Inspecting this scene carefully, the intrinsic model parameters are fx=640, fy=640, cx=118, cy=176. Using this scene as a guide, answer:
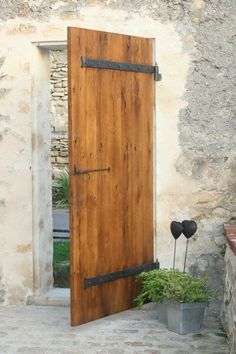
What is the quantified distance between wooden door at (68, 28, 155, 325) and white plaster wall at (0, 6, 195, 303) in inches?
4.8

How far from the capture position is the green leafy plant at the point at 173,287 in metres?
4.60

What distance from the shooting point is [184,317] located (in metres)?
4.55

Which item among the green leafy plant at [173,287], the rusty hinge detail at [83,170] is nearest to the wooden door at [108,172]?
the rusty hinge detail at [83,170]

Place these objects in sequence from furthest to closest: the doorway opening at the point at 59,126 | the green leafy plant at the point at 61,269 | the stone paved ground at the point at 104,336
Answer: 1. the doorway opening at the point at 59,126
2. the green leafy plant at the point at 61,269
3. the stone paved ground at the point at 104,336

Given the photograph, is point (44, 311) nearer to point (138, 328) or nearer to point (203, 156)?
point (138, 328)

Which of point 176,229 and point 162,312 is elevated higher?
point 176,229

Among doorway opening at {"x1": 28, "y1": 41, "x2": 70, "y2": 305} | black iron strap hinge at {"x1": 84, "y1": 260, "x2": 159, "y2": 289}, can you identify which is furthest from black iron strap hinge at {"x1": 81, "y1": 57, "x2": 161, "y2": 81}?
black iron strap hinge at {"x1": 84, "y1": 260, "x2": 159, "y2": 289}

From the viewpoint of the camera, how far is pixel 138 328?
4.74 meters

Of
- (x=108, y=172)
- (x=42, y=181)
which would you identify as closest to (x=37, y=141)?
(x=42, y=181)

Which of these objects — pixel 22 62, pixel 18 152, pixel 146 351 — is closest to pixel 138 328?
pixel 146 351

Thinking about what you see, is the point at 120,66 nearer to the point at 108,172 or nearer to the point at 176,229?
the point at 108,172

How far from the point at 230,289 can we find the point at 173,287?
411 millimetres

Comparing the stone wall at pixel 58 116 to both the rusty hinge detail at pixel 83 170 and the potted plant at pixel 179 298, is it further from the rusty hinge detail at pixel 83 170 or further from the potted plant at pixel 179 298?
the potted plant at pixel 179 298

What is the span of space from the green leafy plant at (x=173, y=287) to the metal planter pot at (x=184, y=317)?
0.05m
